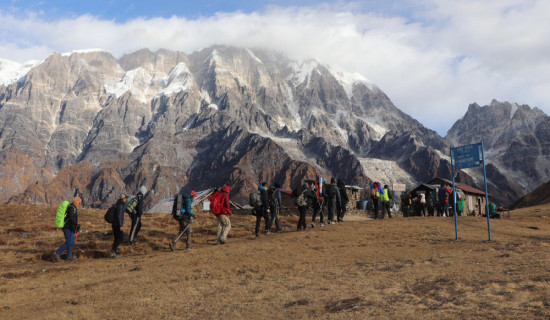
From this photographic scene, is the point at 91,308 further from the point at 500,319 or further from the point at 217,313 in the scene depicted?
the point at 500,319

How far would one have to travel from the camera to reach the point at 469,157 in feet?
52.0

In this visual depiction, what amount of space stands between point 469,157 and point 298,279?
8844mm

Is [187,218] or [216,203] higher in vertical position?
[216,203]

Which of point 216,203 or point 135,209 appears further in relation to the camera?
point 216,203

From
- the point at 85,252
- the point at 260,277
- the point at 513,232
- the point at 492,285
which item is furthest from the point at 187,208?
the point at 513,232

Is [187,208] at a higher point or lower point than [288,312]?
higher

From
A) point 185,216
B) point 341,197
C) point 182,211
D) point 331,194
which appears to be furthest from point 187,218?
point 341,197

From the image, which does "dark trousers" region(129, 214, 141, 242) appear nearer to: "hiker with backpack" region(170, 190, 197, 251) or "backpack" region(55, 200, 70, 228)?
"hiker with backpack" region(170, 190, 197, 251)

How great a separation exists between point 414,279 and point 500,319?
9.81ft

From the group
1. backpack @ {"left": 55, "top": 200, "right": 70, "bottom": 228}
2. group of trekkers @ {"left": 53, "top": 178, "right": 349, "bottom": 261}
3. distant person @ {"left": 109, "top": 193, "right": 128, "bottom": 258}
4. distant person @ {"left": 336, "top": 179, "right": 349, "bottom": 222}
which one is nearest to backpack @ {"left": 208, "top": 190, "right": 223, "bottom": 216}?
group of trekkers @ {"left": 53, "top": 178, "right": 349, "bottom": 261}

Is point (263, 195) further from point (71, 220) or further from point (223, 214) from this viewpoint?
point (71, 220)

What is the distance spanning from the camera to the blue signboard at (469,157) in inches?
612

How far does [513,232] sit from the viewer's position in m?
18.9

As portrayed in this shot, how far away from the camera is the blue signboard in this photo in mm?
15547
